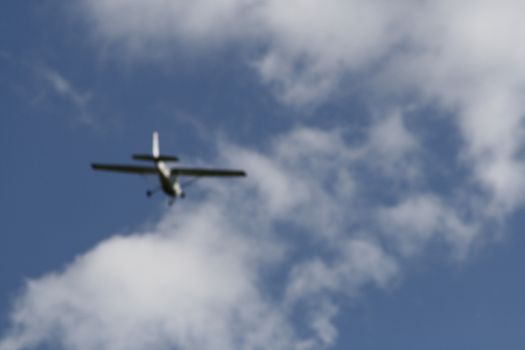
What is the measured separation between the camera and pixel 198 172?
102m

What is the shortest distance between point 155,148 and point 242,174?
29.9ft

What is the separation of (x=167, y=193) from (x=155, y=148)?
464 cm

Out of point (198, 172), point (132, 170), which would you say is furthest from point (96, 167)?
point (198, 172)

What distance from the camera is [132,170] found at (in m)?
101

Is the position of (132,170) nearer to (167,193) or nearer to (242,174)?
(167,193)

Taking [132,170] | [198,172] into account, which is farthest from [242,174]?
[132,170]

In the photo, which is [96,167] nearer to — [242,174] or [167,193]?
[167,193]

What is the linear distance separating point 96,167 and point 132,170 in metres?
3.76

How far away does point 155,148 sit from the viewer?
99.6m

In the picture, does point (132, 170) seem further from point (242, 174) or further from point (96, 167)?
point (242, 174)

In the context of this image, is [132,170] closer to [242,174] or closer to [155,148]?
[155,148]

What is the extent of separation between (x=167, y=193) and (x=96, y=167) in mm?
8338

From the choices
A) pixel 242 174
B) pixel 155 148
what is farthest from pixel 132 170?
pixel 242 174

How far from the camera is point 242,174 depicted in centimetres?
10162
